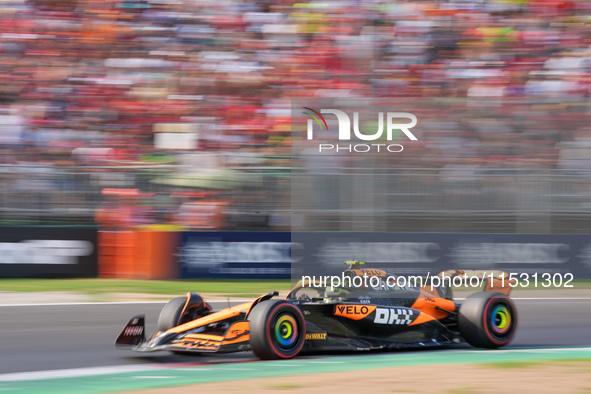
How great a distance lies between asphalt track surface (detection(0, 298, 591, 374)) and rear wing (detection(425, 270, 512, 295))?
0.55 m

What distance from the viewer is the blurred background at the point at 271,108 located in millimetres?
11469

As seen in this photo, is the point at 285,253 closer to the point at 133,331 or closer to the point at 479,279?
the point at 479,279

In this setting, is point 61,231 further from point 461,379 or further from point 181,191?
point 461,379

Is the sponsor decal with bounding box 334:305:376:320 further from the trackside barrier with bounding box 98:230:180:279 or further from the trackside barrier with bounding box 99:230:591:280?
the trackside barrier with bounding box 98:230:180:279

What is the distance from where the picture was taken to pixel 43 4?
14969mm

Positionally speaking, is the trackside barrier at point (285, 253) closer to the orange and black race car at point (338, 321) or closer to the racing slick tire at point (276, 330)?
the orange and black race car at point (338, 321)

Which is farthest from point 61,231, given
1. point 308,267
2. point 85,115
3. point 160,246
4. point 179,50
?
point 308,267

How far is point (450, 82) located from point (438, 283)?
744cm

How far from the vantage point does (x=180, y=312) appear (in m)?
6.42


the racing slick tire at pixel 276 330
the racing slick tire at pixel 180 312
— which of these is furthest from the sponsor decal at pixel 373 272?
the racing slick tire at pixel 180 312

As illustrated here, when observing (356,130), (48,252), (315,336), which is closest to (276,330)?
(315,336)

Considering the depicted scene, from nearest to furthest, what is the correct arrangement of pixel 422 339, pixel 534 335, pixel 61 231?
pixel 422 339
pixel 534 335
pixel 61 231

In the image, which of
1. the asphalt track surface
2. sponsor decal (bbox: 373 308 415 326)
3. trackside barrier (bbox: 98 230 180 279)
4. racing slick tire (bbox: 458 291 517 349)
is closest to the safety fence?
trackside barrier (bbox: 98 230 180 279)

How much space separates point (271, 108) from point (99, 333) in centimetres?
683
